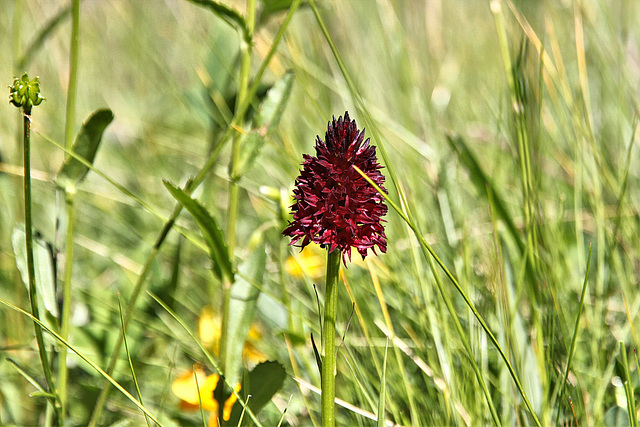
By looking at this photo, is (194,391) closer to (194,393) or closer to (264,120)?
(194,393)

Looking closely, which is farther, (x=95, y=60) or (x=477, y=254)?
(x=95, y=60)

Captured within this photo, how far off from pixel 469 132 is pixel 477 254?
49cm

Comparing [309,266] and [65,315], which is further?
[309,266]

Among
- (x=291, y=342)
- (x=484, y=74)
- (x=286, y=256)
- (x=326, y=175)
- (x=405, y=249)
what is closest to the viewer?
(x=326, y=175)

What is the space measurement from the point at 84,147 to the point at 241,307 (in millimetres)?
225

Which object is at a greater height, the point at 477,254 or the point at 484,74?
the point at 484,74

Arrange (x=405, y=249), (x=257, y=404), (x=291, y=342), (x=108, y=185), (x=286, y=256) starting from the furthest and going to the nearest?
(x=108, y=185)
(x=286, y=256)
(x=405, y=249)
(x=291, y=342)
(x=257, y=404)

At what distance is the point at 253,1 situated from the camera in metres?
0.65

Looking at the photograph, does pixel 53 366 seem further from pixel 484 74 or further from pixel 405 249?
pixel 484 74

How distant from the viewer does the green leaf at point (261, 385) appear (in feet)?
1.92

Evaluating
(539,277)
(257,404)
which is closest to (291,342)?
(257,404)

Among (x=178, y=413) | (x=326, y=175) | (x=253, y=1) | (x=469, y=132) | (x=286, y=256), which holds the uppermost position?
(x=469, y=132)

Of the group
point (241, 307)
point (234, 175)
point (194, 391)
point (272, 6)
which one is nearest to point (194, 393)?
point (194, 391)

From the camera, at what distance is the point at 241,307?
64cm
